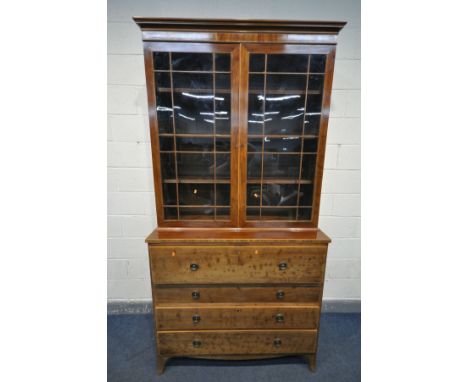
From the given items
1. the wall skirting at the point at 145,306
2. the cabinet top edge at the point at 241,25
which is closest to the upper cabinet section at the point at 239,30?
the cabinet top edge at the point at 241,25

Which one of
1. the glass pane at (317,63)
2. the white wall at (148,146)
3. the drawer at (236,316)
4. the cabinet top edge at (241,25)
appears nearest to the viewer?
the cabinet top edge at (241,25)

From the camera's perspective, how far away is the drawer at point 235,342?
1.55m

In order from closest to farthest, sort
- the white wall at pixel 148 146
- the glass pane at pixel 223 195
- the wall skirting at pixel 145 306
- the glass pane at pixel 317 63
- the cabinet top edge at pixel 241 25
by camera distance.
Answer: the cabinet top edge at pixel 241 25 < the glass pane at pixel 317 63 < the glass pane at pixel 223 195 < the white wall at pixel 148 146 < the wall skirting at pixel 145 306

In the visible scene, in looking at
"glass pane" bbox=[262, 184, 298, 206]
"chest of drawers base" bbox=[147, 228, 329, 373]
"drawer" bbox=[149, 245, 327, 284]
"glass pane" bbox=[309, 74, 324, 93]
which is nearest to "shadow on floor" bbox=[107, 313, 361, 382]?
"chest of drawers base" bbox=[147, 228, 329, 373]

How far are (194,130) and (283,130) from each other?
Answer: 668mm

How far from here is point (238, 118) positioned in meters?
1.49

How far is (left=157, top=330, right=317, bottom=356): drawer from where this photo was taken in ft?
5.09

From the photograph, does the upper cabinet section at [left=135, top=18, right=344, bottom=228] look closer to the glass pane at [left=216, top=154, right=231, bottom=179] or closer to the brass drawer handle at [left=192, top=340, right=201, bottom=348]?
the glass pane at [left=216, top=154, right=231, bottom=179]

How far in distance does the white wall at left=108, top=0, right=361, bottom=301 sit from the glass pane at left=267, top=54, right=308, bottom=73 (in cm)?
66

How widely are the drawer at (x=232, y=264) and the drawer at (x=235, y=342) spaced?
41 centimetres

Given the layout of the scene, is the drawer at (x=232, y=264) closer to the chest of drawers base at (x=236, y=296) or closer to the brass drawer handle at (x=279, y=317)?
the chest of drawers base at (x=236, y=296)

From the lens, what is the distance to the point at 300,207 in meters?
1.65

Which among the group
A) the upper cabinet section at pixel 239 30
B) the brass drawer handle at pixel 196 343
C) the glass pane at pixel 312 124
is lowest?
the brass drawer handle at pixel 196 343

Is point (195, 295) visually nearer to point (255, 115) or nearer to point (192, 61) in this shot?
point (255, 115)
